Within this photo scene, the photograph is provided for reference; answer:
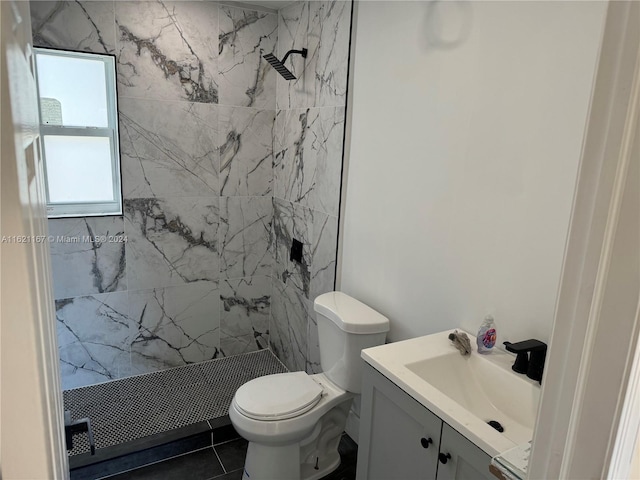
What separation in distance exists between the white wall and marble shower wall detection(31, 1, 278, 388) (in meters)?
0.96

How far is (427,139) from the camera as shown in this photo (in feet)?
6.02

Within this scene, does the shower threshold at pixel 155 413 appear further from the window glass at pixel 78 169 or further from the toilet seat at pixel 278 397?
the window glass at pixel 78 169

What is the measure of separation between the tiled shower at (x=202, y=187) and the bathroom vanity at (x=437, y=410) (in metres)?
1.02

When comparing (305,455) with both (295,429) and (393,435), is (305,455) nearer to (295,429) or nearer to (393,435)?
(295,429)

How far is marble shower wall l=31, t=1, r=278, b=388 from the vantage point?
2.59 metres

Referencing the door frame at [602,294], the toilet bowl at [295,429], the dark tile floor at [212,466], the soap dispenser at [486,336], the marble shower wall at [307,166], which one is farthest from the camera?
the marble shower wall at [307,166]

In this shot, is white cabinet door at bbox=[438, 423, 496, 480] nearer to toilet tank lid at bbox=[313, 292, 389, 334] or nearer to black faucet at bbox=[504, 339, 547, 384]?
black faucet at bbox=[504, 339, 547, 384]

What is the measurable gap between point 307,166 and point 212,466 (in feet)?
5.53

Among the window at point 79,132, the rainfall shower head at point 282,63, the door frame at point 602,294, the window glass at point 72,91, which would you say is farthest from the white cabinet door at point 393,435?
the window glass at point 72,91

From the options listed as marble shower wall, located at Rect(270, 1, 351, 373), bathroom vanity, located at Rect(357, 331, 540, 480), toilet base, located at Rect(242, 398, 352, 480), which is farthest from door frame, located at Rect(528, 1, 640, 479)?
marble shower wall, located at Rect(270, 1, 351, 373)

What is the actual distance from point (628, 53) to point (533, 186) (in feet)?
3.07

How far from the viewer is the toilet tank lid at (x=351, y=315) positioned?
1.99m

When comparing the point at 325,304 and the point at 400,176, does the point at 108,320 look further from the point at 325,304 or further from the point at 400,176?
the point at 400,176

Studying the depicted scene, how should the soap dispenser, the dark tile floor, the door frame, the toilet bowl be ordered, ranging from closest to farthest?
the door frame < the soap dispenser < the toilet bowl < the dark tile floor
